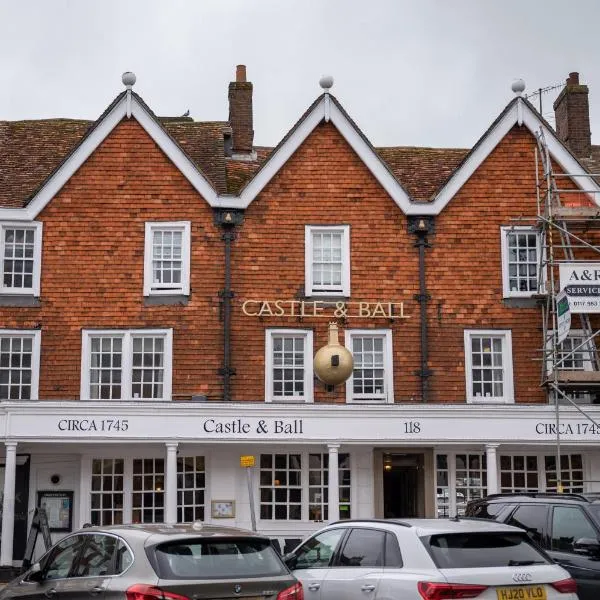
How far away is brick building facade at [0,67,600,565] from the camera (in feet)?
79.8

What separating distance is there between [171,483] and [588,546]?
1218cm

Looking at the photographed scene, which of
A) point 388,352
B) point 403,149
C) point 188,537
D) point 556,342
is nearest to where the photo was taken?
point 188,537

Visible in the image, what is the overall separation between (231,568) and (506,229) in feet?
58.8

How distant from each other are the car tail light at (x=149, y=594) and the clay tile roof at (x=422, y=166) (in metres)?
18.5

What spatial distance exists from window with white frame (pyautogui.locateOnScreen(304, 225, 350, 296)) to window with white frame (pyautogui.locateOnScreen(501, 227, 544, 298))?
157 inches

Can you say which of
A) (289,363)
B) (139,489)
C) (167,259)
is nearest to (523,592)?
(289,363)

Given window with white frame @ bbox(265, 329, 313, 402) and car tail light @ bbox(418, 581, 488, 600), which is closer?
car tail light @ bbox(418, 581, 488, 600)

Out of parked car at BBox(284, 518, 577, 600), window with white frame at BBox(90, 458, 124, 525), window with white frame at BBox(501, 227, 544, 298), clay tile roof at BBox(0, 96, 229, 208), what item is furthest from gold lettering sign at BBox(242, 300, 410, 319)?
parked car at BBox(284, 518, 577, 600)

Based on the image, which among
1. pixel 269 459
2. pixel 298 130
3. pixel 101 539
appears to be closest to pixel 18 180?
pixel 298 130

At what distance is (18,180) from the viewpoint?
1059 inches

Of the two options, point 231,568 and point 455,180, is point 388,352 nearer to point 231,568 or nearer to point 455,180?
point 455,180

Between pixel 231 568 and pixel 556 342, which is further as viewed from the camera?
pixel 556 342

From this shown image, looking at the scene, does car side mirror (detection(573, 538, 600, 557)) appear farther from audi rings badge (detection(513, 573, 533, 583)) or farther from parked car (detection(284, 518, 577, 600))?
audi rings badge (detection(513, 573, 533, 583))

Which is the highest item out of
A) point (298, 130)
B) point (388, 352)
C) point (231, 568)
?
point (298, 130)
